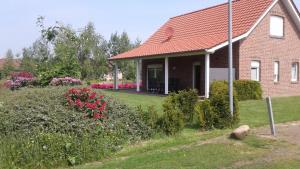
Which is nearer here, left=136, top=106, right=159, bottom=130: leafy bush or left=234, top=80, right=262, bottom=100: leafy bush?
left=136, top=106, right=159, bottom=130: leafy bush

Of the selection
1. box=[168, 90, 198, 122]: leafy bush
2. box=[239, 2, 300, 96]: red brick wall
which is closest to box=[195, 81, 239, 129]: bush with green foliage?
box=[168, 90, 198, 122]: leafy bush

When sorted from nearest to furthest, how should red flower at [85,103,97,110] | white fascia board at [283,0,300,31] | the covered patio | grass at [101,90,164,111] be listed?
red flower at [85,103,97,110] < grass at [101,90,164,111] < the covered patio < white fascia board at [283,0,300,31]

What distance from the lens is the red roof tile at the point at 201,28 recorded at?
72.0ft

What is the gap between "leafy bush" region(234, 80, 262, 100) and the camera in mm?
19453

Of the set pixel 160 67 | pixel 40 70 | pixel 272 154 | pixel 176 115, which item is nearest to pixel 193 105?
pixel 176 115

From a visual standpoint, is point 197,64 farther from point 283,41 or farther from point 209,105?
point 209,105

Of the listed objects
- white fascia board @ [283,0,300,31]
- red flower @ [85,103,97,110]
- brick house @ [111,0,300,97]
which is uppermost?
white fascia board @ [283,0,300,31]

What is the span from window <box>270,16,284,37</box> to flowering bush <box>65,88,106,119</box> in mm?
17547

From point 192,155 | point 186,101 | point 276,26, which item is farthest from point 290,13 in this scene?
point 192,155

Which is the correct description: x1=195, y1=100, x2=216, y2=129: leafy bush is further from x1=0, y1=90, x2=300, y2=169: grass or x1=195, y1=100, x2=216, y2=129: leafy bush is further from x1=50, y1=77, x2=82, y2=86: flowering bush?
x1=50, y1=77, x2=82, y2=86: flowering bush

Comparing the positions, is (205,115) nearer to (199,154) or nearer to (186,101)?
(186,101)

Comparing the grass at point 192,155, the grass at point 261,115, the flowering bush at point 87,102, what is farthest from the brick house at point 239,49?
the grass at point 192,155

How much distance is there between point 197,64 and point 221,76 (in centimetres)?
389

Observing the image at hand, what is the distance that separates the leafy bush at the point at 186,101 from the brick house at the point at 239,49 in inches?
339
